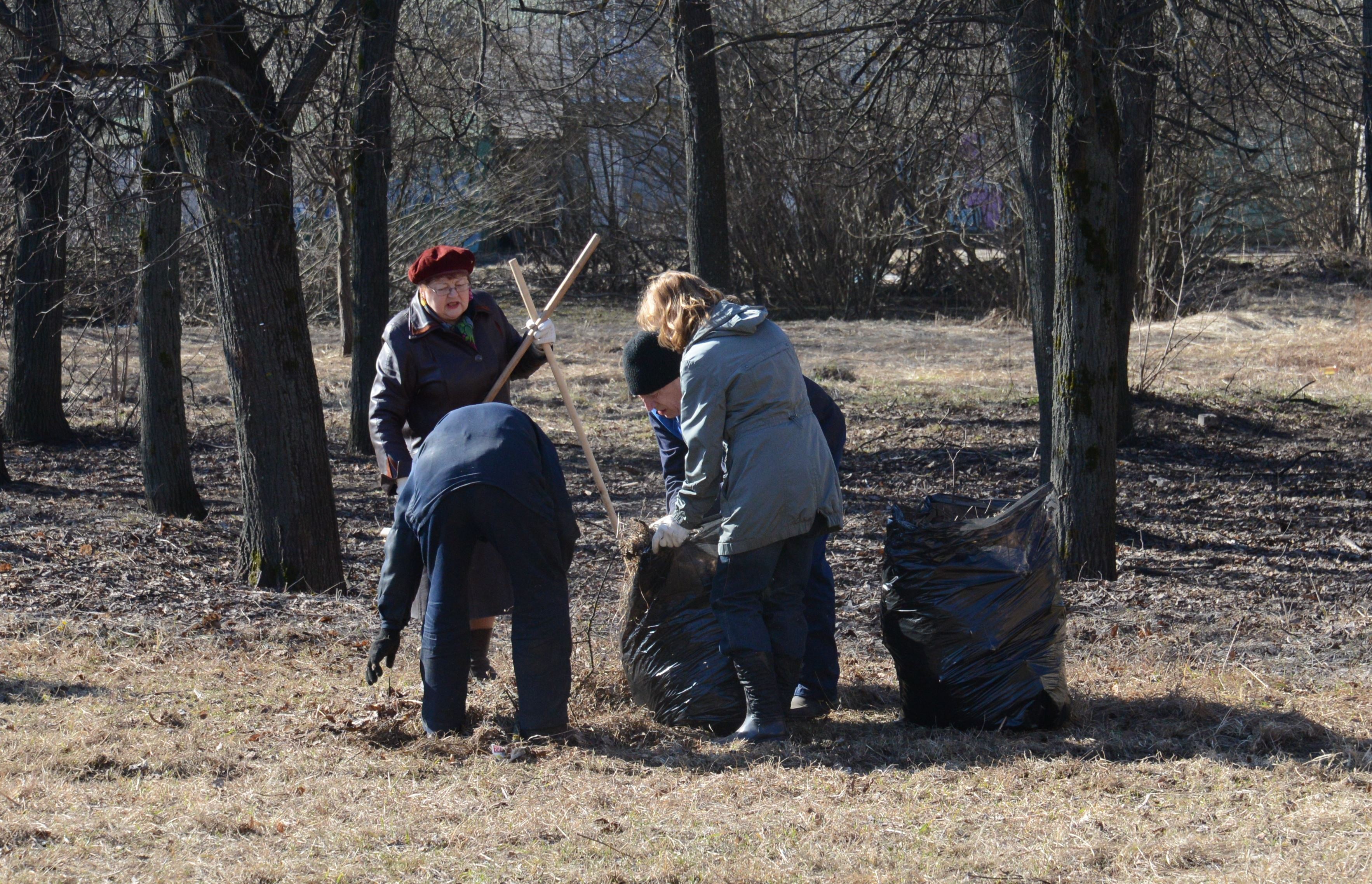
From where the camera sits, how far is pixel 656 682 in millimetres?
4359

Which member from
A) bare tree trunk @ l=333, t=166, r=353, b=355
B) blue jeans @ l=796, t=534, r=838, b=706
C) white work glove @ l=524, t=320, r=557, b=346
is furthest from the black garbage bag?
bare tree trunk @ l=333, t=166, r=353, b=355

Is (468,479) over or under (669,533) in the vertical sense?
over

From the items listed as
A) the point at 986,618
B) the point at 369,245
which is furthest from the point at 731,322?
the point at 369,245

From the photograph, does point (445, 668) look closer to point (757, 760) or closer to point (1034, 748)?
point (757, 760)

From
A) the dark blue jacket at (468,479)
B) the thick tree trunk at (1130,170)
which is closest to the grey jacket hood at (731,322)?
the dark blue jacket at (468,479)

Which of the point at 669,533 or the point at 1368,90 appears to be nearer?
the point at 669,533

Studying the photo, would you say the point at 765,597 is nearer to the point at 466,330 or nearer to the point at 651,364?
the point at 651,364

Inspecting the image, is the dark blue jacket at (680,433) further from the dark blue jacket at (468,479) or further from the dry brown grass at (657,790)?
the dry brown grass at (657,790)

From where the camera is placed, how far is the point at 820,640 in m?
4.51

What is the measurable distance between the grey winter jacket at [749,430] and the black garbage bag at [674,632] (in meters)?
0.41

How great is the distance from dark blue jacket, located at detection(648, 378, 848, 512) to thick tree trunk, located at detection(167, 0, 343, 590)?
2460mm

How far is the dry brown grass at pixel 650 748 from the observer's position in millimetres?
3186

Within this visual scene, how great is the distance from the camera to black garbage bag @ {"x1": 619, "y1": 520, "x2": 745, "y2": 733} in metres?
4.28

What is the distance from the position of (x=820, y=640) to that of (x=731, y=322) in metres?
1.28
